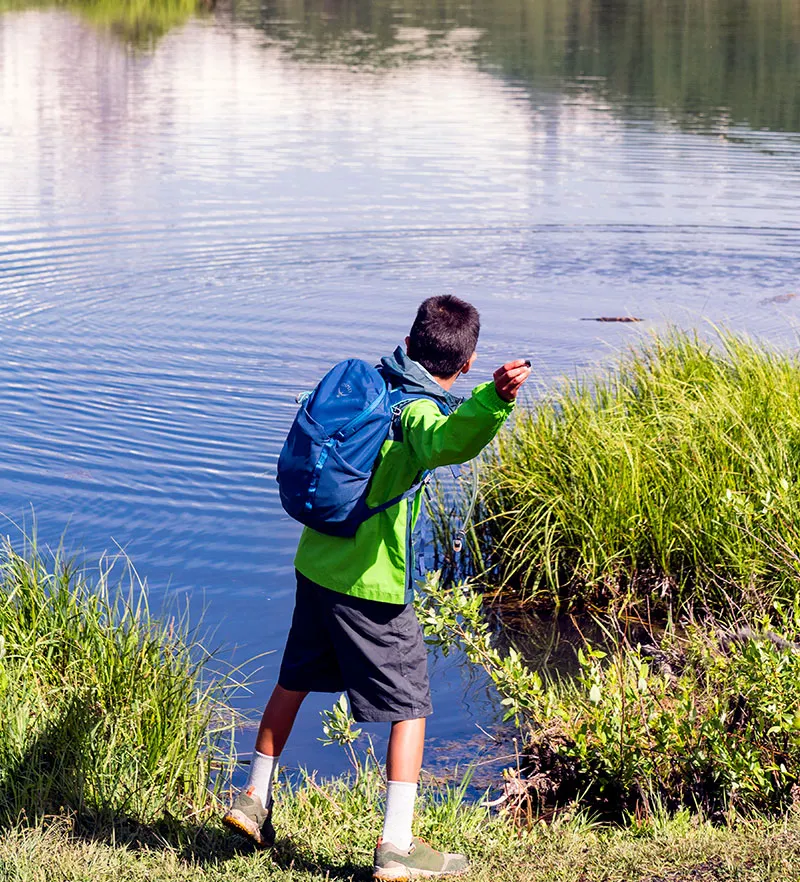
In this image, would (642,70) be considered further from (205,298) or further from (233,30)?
(205,298)

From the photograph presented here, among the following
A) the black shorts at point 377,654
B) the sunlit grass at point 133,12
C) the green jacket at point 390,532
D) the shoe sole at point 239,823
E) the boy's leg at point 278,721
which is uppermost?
the sunlit grass at point 133,12

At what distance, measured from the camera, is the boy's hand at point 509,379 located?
11.7 feet

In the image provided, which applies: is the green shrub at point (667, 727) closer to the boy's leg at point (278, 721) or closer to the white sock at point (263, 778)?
the boy's leg at point (278, 721)

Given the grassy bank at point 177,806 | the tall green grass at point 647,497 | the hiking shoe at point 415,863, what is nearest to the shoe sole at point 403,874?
the hiking shoe at point 415,863

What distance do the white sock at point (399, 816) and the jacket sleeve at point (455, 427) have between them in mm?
1020

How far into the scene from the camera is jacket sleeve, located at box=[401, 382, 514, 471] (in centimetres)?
362

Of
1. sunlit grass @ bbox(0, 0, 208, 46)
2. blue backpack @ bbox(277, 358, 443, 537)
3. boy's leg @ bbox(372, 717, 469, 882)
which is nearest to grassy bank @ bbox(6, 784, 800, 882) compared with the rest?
boy's leg @ bbox(372, 717, 469, 882)

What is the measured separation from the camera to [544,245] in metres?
15.6

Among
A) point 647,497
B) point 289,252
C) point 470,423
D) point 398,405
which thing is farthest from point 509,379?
point 289,252

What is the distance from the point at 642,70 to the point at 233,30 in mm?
17004

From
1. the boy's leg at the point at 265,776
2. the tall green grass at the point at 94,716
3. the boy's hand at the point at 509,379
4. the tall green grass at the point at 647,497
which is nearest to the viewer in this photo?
the boy's hand at the point at 509,379

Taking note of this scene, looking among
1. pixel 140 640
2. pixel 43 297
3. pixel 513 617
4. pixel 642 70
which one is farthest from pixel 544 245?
pixel 642 70

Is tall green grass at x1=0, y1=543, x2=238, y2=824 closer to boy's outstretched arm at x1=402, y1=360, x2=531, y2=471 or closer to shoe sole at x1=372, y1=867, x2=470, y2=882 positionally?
shoe sole at x1=372, y1=867, x2=470, y2=882

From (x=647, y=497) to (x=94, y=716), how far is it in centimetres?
330
